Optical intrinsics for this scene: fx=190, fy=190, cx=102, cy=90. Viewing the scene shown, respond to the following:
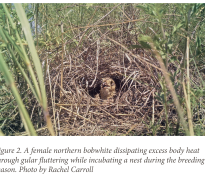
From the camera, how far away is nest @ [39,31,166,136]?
4.17ft

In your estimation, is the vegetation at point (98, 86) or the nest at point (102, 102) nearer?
the vegetation at point (98, 86)

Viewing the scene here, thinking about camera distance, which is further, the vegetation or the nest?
the nest

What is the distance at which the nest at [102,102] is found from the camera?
4.17 ft

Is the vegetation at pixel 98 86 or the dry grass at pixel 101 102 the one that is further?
the dry grass at pixel 101 102

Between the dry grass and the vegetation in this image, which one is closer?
the vegetation

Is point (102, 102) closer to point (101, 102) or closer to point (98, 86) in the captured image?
point (101, 102)

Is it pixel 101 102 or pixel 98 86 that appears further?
pixel 98 86

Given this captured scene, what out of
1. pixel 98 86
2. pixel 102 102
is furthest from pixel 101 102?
pixel 98 86

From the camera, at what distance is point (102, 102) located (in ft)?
5.34

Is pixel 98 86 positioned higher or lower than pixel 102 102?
higher
